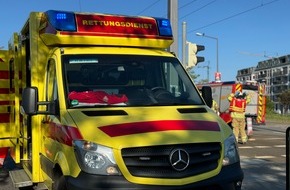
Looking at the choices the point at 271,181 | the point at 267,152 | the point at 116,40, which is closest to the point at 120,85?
the point at 116,40

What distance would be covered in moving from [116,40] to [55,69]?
107 centimetres

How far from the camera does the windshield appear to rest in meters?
5.36

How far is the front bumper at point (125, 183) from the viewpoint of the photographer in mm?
4270

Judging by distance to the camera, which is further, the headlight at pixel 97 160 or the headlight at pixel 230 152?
the headlight at pixel 230 152

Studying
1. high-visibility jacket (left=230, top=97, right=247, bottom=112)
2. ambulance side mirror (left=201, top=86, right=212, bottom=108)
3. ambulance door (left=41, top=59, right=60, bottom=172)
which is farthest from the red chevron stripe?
high-visibility jacket (left=230, top=97, right=247, bottom=112)

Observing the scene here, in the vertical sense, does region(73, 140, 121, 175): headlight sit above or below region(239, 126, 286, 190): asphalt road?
above

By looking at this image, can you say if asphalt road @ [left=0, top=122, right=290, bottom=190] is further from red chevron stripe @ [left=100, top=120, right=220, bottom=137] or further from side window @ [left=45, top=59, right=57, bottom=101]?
red chevron stripe @ [left=100, top=120, right=220, bottom=137]

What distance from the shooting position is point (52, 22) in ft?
19.4

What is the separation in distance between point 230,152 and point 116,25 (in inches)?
103

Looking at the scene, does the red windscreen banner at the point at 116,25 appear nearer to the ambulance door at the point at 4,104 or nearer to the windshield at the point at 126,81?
the windshield at the point at 126,81

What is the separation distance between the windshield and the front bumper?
3.56 feet

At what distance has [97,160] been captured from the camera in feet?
14.3

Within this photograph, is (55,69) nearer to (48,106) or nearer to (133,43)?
(48,106)

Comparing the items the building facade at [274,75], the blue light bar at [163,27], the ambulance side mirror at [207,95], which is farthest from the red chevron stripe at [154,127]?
the building facade at [274,75]
